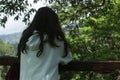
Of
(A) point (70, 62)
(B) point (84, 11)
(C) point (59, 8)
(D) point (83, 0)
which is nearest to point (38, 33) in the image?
(A) point (70, 62)

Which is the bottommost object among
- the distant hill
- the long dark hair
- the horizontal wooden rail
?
the distant hill

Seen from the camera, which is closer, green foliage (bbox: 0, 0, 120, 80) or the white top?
the white top

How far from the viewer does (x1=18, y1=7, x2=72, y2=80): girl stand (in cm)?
477

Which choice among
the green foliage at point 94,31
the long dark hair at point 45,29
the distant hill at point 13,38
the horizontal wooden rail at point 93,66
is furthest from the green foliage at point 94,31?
the long dark hair at point 45,29

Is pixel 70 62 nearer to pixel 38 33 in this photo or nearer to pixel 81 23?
pixel 38 33

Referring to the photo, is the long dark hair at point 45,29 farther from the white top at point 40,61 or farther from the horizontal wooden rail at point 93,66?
the horizontal wooden rail at point 93,66

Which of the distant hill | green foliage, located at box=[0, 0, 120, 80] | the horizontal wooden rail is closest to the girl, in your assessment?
the horizontal wooden rail

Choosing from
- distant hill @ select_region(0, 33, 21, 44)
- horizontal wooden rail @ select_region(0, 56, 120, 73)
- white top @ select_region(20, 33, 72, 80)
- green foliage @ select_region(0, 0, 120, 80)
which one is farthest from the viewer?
green foliage @ select_region(0, 0, 120, 80)

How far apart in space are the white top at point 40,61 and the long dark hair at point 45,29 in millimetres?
42

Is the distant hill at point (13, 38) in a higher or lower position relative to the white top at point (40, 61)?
lower

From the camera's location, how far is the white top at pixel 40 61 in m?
4.75

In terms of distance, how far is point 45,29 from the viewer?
15.9 ft

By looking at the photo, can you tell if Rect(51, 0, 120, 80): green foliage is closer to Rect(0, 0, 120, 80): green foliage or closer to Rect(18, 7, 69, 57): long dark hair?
Rect(0, 0, 120, 80): green foliage

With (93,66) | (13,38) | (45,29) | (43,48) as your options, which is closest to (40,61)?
(43,48)
